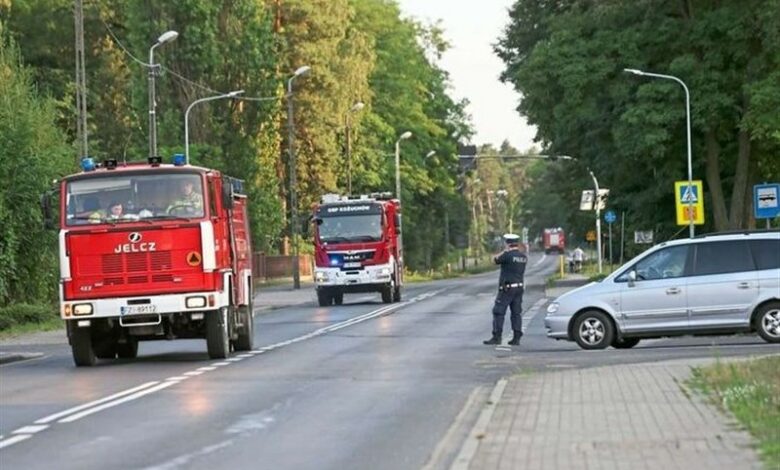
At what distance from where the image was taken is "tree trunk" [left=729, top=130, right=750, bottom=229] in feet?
177

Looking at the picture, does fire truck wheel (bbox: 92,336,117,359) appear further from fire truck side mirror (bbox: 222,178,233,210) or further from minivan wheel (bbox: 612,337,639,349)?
minivan wheel (bbox: 612,337,639,349)

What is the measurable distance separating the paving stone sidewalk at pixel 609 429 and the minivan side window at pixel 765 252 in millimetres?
7164

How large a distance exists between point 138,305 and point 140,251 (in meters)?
0.78

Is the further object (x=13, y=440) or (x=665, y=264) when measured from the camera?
(x=665, y=264)

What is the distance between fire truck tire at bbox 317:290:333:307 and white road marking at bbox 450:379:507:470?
107ft

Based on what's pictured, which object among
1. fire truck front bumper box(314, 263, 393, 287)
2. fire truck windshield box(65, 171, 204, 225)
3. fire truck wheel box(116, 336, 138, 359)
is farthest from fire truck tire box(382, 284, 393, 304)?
fire truck windshield box(65, 171, 204, 225)

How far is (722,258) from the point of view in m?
25.9

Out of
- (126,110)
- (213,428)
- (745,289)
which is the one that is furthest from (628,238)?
(213,428)

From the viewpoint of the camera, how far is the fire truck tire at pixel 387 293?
5059 cm

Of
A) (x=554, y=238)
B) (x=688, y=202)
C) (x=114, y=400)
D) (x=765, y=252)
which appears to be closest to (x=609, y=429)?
(x=114, y=400)

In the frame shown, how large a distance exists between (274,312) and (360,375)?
86.1ft

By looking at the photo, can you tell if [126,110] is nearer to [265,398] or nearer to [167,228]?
[167,228]

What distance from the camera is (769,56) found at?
2048 inches

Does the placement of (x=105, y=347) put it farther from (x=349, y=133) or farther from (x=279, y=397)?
(x=349, y=133)
